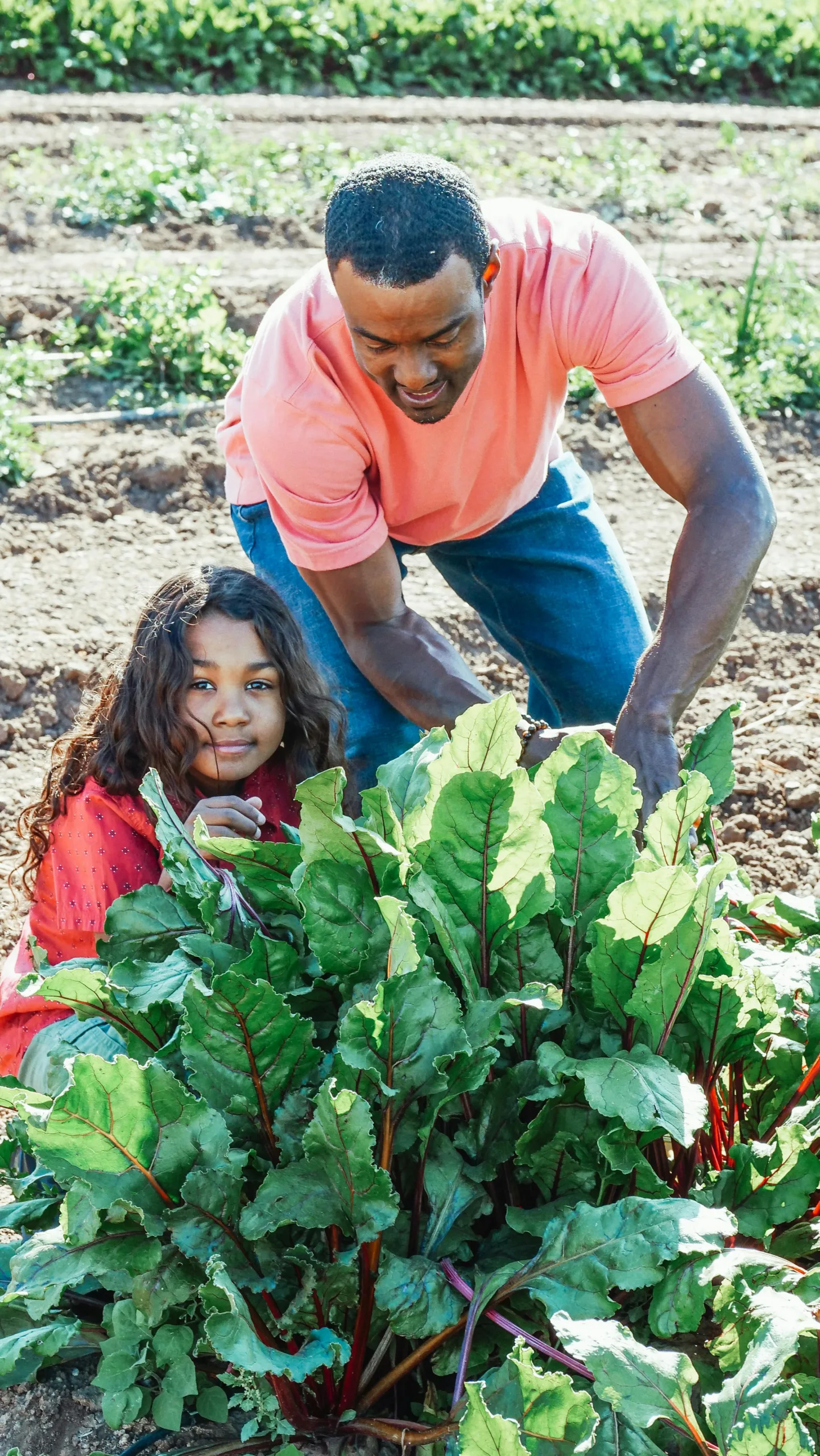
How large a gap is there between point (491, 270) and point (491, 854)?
3.85 feet

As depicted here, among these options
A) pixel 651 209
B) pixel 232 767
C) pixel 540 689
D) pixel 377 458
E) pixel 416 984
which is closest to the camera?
pixel 416 984

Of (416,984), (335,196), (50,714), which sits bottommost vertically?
(50,714)

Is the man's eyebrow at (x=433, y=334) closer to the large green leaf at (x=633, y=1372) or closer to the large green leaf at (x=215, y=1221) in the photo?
the large green leaf at (x=215, y=1221)

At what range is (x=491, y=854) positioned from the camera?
5.23 ft

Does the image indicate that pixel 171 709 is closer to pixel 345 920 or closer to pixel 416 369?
pixel 416 369

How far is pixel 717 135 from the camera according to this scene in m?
8.98

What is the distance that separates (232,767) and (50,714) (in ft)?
4.77

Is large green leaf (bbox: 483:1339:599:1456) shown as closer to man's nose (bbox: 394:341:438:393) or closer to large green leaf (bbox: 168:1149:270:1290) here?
large green leaf (bbox: 168:1149:270:1290)

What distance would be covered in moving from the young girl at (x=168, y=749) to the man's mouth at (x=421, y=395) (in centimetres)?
50

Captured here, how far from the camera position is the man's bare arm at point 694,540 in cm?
227

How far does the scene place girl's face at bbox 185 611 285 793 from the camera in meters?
2.53

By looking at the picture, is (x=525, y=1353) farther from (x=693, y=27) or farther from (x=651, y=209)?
(x=693, y=27)

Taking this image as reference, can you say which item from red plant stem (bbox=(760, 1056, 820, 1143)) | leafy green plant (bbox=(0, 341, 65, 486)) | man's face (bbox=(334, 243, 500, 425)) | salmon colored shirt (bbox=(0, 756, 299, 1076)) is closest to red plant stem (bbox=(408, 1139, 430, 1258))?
red plant stem (bbox=(760, 1056, 820, 1143))

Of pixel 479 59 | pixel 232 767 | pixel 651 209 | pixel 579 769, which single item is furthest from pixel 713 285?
pixel 579 769
